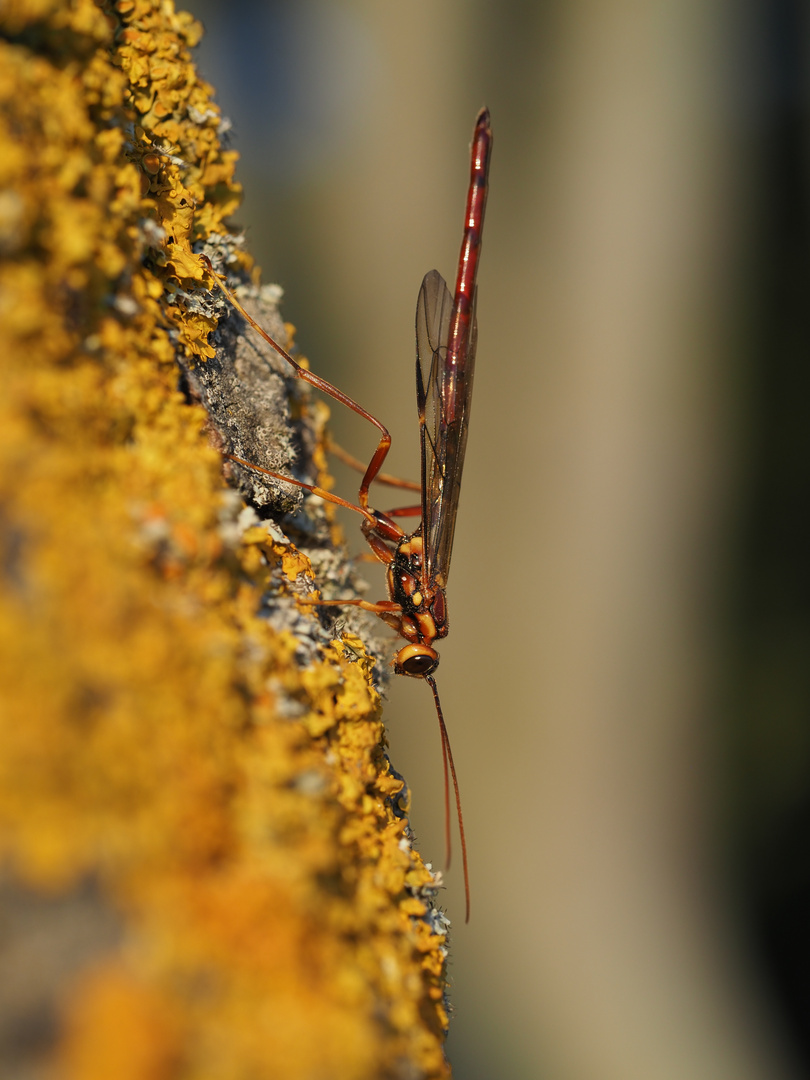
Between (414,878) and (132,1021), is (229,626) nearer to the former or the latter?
(132,1021)

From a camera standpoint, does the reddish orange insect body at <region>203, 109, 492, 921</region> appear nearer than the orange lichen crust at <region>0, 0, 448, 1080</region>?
No

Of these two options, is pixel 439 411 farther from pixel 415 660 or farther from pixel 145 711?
pixel 145 711

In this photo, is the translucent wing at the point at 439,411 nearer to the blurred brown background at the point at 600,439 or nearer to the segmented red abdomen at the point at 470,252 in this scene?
the segmented red abdomen at the point at 470,252

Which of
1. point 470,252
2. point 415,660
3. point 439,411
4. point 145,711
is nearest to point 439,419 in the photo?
point 439,411

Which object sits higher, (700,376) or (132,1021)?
(700,376)

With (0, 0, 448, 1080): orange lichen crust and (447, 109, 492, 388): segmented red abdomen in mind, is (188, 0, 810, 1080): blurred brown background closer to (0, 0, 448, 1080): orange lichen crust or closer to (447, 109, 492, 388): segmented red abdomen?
(447, 109, 492, 388): segmented red abdomen

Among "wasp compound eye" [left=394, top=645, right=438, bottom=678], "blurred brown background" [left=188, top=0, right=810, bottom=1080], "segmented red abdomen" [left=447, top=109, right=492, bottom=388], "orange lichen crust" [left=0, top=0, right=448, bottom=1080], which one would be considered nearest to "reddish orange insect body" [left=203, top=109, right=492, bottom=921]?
"segmented red abdomen" [left=447, top=109, right=492, bottom=388]

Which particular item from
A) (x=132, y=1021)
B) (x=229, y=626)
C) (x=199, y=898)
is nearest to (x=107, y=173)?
(x=229, y=626)
